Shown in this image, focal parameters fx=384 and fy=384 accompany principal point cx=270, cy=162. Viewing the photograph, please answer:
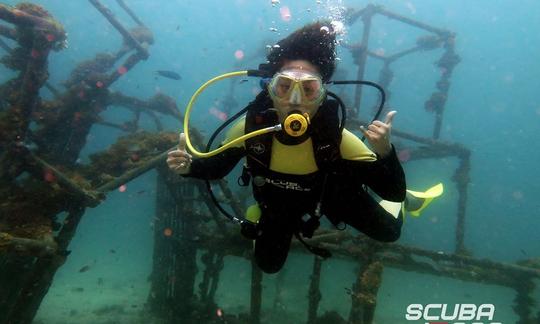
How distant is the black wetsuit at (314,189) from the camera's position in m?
3.93

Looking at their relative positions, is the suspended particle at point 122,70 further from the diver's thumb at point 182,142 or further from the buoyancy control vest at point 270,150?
Answer: the buoyancy control vest at point 270,150

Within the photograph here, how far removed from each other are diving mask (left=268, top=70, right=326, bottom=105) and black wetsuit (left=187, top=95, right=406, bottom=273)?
0.23m

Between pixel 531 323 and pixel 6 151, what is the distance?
12.2 meters

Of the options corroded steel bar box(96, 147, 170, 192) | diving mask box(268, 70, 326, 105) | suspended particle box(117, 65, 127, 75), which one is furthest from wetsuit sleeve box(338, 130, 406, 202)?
suspended particle box(117, 65, 127, 75)

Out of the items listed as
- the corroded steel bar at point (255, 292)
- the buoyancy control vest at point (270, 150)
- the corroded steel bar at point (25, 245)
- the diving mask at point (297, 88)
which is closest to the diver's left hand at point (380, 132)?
the buoyancy control vest at point (270, 150)

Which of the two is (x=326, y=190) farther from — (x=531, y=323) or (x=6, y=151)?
(x=531, y=323)

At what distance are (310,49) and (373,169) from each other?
1468 millimetres

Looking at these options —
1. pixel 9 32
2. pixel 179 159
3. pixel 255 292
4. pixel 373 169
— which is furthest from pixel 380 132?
pixel 9 32

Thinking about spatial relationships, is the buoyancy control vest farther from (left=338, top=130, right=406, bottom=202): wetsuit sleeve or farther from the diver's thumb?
the diver's thumb

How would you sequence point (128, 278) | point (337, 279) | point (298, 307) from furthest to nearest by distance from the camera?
point (337, 279) → point (128, 278) → point (298, 307)

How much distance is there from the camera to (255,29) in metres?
168

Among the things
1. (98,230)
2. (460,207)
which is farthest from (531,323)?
(98,230)

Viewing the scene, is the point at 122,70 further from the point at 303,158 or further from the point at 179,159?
the point at 303,158

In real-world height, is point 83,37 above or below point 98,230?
above
